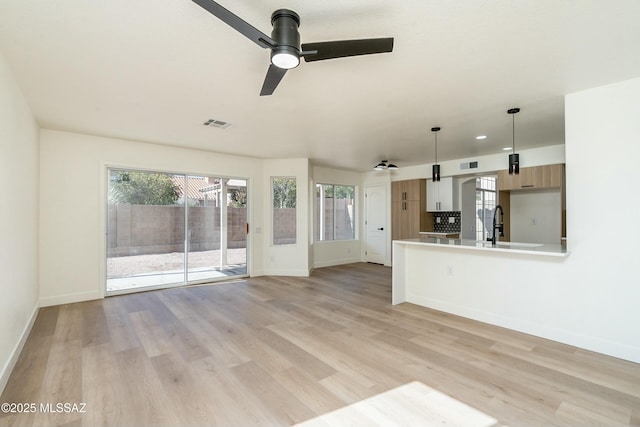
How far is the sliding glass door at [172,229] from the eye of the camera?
488cm

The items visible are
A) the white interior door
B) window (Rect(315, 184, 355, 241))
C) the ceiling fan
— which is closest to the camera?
the ceiling fan

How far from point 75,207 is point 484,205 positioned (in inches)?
344

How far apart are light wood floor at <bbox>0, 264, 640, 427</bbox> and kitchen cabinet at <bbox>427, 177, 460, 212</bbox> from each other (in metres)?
3.63

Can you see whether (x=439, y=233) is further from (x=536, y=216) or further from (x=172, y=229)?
(x=172, y=229)

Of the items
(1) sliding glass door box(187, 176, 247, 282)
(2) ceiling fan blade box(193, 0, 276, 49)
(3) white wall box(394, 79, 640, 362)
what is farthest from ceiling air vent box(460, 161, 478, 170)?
(2) ceiling fan blade box(193, 0, 276, 49)

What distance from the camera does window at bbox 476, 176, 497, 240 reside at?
298 inches

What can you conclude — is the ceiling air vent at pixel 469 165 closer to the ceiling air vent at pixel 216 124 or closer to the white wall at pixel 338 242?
the white wall at pixel 338 242

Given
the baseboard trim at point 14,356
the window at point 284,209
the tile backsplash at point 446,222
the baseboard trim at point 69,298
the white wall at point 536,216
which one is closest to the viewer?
the baseboard trim at point 14,356

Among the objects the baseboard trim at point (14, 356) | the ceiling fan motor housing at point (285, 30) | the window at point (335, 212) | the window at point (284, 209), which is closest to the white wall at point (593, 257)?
the ceiling fan motor housing at point (285, 30)

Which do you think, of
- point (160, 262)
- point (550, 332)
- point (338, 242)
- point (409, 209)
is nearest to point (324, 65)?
point (550, 332)

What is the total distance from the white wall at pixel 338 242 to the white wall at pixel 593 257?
430 centimetres

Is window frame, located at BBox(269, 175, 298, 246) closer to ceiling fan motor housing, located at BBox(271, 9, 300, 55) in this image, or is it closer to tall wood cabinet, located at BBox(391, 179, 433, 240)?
tall wood cabinet, located at BBox(391, 179, 433, 240)

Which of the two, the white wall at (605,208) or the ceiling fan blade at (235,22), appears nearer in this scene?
the ceiling fan blade at (235,22)

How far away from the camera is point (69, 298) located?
14.4 ft
